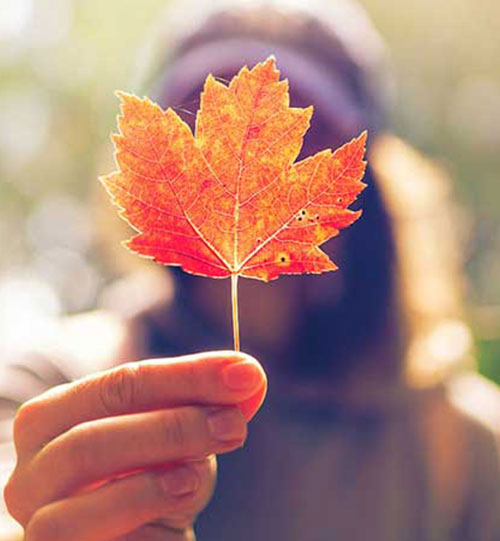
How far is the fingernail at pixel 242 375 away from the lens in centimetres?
63

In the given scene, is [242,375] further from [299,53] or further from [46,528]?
[299,53]

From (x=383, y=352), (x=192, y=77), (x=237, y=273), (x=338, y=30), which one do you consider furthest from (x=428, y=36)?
(x=237, y=273)

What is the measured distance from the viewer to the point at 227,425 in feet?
2.17

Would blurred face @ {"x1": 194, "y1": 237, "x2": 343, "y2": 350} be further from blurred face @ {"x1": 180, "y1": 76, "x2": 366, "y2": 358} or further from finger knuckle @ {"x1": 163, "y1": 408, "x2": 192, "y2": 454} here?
finger knuckle @ {"x1": 163, "y1": 408, "x2": 192, "y2": 454}

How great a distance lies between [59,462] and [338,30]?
1498mm

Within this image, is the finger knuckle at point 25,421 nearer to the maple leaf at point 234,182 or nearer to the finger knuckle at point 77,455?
the finger knuckle at point 77,455

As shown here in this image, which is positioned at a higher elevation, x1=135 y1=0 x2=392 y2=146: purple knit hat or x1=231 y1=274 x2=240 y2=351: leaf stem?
x1=135 y1=0 x2=392 y2=146: purple knit hat

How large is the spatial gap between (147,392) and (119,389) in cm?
3

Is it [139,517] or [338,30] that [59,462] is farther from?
[338,30]

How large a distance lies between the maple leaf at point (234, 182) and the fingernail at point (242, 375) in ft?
0.33

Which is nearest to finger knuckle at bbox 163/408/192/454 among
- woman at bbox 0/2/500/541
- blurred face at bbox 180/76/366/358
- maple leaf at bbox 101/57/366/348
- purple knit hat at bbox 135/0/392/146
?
maple leaf at bbox 101/57/366/348

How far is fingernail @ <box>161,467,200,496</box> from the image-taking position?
0.71 metres

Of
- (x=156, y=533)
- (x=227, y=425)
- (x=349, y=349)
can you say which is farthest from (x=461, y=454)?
(x=227, y=425)

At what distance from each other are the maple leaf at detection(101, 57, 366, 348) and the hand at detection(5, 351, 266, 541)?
0.12 metres
